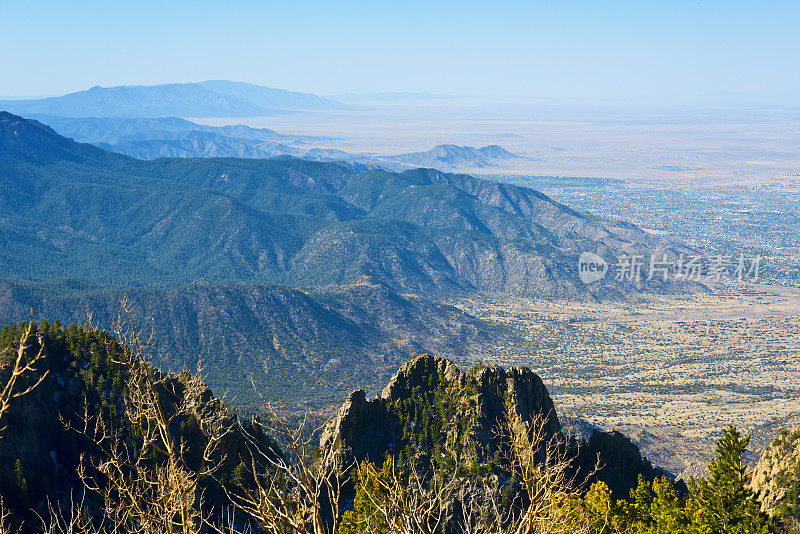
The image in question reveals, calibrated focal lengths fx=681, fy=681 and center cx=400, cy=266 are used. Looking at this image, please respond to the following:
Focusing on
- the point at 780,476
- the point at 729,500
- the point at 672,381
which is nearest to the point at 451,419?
the point at 780,476

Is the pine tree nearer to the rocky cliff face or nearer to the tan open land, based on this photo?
the rocky cliff face

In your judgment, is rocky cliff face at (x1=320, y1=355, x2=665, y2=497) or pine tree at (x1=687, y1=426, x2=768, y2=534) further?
rocky cliff face at (x1=320, y1=355, x2=665, y2=497)

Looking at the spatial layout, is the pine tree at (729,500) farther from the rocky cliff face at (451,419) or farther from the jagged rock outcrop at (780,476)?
the rocky cliff face at (451,419)

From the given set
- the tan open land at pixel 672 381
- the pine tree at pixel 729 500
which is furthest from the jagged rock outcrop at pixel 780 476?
the tan open land at pixel 672 381

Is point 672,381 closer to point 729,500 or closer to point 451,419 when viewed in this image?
point 451,419

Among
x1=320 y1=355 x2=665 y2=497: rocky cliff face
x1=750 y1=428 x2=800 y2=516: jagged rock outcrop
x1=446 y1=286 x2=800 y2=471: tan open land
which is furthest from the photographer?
x1=446 y1=286 x2=800 y2=471: tan open land

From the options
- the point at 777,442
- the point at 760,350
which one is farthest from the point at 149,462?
the point at 760,350

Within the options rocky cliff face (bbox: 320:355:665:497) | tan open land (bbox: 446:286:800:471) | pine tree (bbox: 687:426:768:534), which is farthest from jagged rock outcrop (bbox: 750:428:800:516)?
tan open land (bbox: 446:286:800:471)

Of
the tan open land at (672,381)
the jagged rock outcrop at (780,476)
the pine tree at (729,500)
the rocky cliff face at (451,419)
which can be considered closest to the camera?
the pine tree at (729,500)
